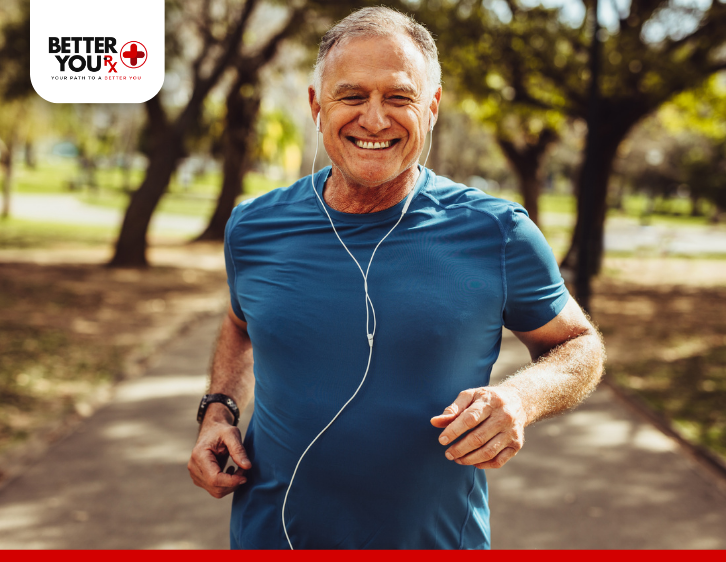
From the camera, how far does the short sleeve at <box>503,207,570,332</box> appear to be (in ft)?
5.81

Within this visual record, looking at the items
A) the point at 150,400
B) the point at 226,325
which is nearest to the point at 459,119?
the point at 150,400

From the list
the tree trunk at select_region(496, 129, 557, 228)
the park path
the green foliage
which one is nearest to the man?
the park path

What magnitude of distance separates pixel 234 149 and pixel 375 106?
2167cm

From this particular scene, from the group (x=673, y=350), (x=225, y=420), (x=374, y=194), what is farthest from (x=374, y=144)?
(x=673, y=350)

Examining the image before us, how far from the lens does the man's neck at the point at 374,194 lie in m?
1.92

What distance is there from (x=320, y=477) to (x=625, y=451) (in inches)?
174

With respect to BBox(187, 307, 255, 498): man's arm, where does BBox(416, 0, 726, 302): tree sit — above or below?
above

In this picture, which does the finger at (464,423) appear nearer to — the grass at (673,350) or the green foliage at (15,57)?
the grass at (673,350)

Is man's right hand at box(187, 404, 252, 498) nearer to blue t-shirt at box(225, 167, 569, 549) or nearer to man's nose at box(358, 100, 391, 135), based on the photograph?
blue t-shirt at box(225, 167, 569, 549)

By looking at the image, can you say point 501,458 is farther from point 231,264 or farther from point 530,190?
point 530,190

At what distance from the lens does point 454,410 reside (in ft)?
5.24

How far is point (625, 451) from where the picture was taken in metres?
5.59

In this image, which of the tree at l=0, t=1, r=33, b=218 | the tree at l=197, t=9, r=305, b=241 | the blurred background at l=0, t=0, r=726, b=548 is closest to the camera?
the blurred background at l=0, t=0, r=726, b=548

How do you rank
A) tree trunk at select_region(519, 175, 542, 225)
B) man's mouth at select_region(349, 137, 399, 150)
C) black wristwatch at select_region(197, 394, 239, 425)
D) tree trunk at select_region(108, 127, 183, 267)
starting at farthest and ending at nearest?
tree trunk at select_region(519, 175, 542, 225)
tree trunk at select_region(108, 127, 183, 267)
black wristwatch at select_region(197, 394, 239, 425)
man's mouth at select_region(349, 137, 399, 150)
